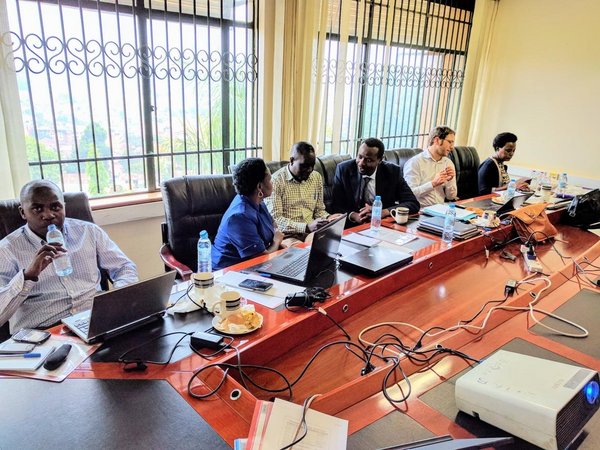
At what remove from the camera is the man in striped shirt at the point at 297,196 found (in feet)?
8.29

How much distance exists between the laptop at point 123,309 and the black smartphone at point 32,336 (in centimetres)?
7

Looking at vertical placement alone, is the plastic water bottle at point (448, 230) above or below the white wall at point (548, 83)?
below

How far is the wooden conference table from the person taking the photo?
37.9 inches

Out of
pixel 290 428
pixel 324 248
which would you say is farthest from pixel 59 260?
pixel 290 428

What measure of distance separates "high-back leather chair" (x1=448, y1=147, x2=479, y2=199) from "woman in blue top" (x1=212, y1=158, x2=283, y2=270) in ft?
9.29

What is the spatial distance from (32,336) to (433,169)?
2.96 m

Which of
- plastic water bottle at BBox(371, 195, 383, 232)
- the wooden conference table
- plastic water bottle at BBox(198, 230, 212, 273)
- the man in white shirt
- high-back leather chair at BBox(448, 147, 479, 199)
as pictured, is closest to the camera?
the wooden conference table

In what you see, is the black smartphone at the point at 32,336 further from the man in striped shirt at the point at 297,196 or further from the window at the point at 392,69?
the window at the point at 392,69

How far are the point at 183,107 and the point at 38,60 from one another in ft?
2.98

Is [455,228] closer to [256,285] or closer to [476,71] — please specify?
[256,285]

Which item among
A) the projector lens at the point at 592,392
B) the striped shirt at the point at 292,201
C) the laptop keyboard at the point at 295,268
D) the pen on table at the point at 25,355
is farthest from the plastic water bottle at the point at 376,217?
the pen on table at the point at 25,355

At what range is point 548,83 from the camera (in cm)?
466

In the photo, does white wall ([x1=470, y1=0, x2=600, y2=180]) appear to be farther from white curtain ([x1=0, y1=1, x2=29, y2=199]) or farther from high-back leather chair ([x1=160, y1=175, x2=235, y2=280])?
white curtain ([x1=0, y1=1, x2=29, y2=199])

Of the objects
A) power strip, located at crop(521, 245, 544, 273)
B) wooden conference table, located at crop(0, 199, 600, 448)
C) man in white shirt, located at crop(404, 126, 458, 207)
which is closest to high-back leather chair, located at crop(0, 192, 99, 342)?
wooden conference table, located at crop(0, 199, 600, 448)
